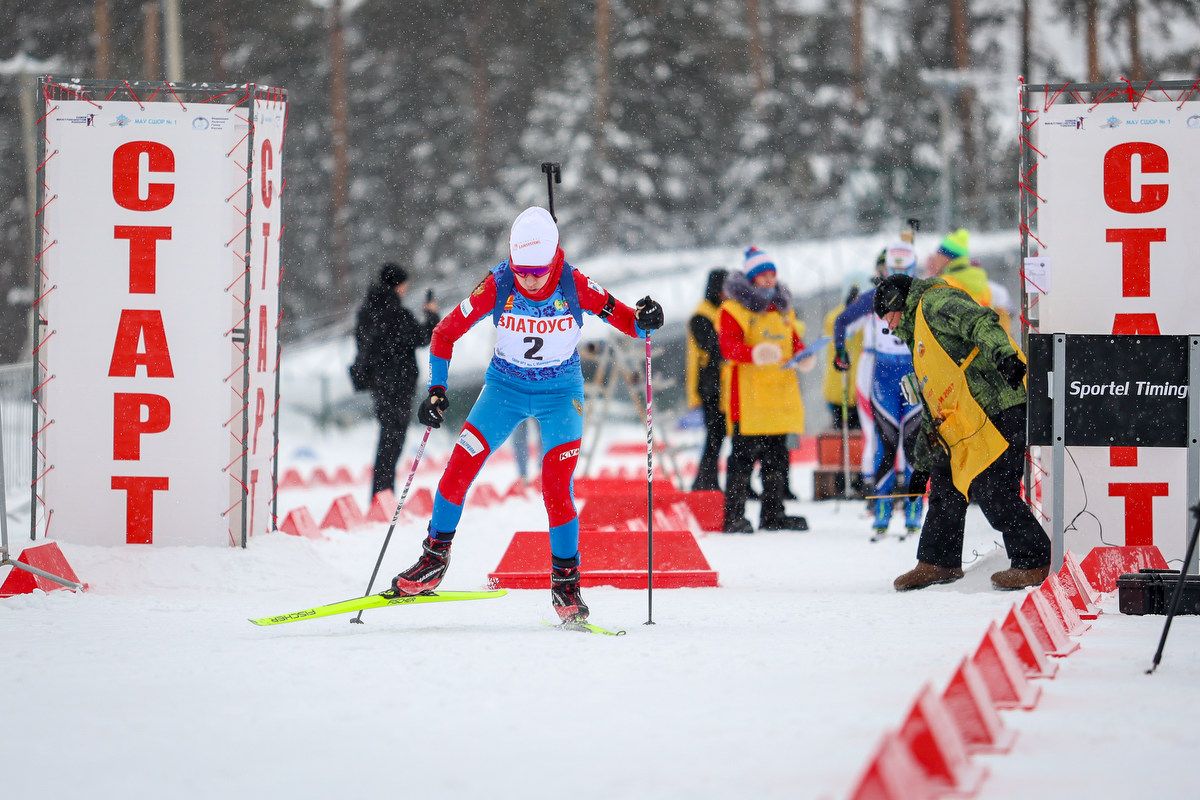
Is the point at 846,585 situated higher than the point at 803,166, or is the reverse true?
the point at 803,166

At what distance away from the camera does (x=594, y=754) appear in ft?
14.0

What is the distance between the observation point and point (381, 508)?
11961 millimetres

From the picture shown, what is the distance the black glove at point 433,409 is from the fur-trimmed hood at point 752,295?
5.08m

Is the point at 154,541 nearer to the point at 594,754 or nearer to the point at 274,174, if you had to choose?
the point at 274,174

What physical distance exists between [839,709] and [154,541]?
5098 millimetres

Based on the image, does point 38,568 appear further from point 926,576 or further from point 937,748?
point 937,748

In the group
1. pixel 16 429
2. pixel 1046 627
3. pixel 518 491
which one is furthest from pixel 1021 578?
pixel 16 429

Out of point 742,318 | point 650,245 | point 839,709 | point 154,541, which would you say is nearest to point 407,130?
point 650,245

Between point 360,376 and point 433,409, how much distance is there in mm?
5467

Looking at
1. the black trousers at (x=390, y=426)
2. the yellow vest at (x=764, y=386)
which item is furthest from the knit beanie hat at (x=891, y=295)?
→ the black trousers at (x=390, y=426)

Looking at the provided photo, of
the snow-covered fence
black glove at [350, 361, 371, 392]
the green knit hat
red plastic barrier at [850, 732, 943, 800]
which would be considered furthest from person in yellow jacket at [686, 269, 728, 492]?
red plastic barrier at [850, 732, 943, 800]

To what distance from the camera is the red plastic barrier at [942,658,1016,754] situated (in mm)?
4309

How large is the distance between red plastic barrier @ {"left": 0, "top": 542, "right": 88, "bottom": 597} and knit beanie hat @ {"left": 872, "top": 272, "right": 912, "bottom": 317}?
4.35m

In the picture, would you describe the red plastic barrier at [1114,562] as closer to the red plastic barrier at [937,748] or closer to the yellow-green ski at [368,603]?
the yellow-green ski at [368,603]
